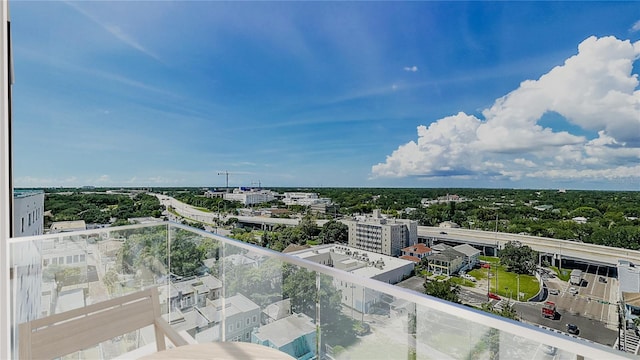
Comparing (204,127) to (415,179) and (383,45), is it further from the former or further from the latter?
(415,179)

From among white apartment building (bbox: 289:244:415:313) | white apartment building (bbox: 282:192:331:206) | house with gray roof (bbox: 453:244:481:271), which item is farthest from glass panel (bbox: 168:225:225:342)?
house with gray roof (bbox: 453:244:481:271)

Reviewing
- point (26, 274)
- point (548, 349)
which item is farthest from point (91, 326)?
point (548, 349)

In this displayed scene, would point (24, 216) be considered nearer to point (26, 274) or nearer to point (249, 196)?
point (26, 274)

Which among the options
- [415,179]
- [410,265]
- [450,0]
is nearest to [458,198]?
[415,179]

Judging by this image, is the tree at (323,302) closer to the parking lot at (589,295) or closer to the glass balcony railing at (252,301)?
the glass balcony railing at (252,301)

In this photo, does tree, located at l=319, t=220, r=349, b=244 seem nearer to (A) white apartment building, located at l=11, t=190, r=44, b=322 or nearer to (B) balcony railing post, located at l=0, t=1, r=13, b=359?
(A) white apartment building, located at l=11, t=190, r=44, b=322

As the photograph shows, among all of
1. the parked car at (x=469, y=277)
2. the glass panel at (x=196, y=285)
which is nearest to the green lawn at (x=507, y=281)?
the parked car at (x=469, y=277)
